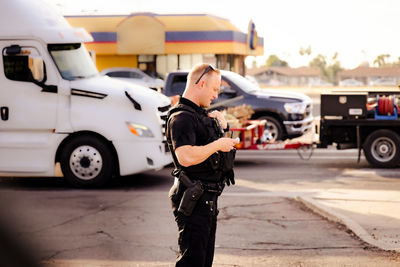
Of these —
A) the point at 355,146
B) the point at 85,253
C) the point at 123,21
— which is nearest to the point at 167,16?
the point at 123,21

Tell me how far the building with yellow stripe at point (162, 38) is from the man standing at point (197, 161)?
3534 centimetres

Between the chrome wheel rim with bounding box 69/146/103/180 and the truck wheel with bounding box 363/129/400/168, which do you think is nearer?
the chrome wheel rim with bounding box 69/146/103/180

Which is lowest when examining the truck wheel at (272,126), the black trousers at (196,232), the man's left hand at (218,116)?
the black trousers at (196,232)

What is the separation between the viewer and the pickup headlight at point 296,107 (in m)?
17.1

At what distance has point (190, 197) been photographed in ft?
16.5

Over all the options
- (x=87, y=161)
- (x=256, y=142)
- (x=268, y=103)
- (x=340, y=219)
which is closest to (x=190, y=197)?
(x=340, y=219)

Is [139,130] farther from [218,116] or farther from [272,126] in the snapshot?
[218,116]

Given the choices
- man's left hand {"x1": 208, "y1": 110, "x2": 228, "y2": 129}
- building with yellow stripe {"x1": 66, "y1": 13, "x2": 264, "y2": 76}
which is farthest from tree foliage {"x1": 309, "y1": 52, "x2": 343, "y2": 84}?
man's left hand {"x1": 208, "y1": 110, "x2": 228, "y2": 129}

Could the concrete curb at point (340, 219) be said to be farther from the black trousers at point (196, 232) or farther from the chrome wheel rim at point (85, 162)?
the chrome wheel rim at point (85, 162)

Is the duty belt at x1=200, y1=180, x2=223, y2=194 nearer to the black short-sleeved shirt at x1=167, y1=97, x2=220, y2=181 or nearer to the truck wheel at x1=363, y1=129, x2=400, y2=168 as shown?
the black short-sleeved shirt at x1=167, y1=97, x2=220, y2=181

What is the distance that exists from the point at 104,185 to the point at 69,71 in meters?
1.97

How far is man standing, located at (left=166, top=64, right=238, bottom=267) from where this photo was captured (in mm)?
5012

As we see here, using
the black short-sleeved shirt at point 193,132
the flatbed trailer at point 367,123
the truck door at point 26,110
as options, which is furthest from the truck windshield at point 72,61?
the black short-sleeved shirt at point 193,132

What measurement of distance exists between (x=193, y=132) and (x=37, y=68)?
24.3 ft
